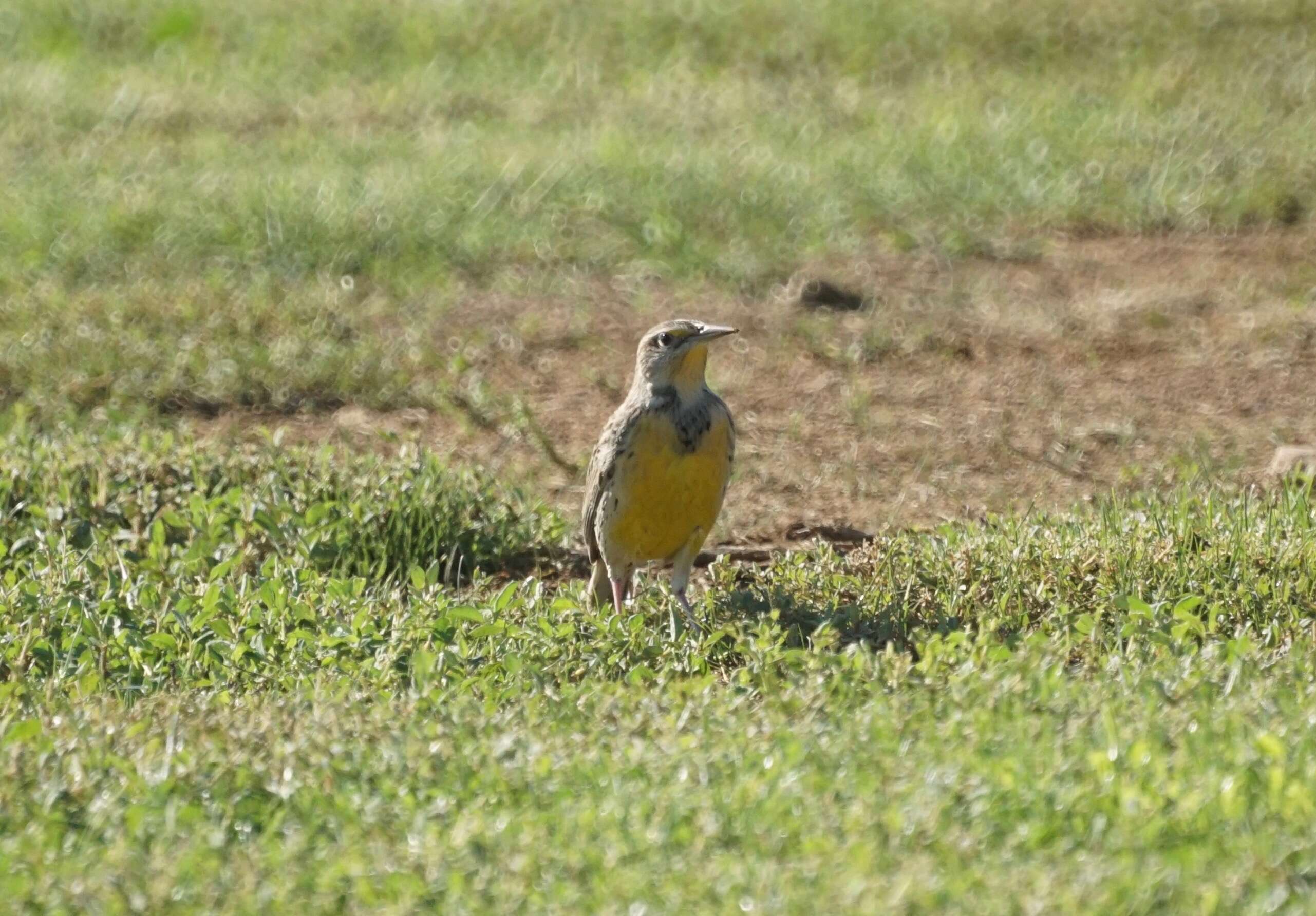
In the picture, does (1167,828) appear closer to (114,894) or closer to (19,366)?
(114,894)

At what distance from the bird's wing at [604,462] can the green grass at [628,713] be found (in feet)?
0.96

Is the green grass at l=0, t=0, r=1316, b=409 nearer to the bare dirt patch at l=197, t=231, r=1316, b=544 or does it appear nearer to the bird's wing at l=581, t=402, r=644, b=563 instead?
the bare dirt patch at l=197, t=231, r=1316, b=544

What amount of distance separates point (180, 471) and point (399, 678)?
2610mm

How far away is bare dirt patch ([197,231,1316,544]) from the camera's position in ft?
29.0

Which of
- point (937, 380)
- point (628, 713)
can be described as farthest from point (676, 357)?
point (937, 380)

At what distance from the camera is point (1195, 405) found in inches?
381

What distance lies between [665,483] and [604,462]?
0.88 feet

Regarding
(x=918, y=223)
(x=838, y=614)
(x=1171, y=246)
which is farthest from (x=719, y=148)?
(x=838, y=614)

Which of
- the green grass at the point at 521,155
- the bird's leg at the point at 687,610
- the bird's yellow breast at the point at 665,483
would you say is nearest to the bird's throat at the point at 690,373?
the bird's yellow breast at the point at 665,483

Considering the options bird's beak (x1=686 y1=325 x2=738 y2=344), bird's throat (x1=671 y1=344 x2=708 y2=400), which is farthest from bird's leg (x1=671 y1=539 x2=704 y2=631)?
bird's beak (x1=686 y1=325 x2=738 y2=344)

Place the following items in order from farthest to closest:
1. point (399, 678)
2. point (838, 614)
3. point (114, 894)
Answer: point (838, 614), point (399, 678), point (114, 894)

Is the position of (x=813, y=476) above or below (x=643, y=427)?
below

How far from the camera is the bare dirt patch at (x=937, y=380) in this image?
8852 millimetres

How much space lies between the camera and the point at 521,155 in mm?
13539
